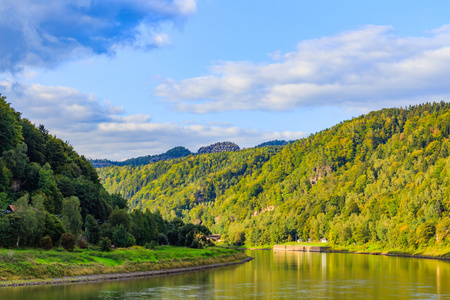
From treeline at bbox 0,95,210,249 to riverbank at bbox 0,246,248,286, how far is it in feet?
19.1

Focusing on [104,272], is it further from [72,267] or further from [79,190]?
[79,190]

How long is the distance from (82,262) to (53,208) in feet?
123

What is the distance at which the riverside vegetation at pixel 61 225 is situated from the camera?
101 m

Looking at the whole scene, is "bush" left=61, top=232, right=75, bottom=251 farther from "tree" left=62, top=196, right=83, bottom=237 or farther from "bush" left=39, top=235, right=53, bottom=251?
"tree" left=62, top=196, right=83, bottom=237

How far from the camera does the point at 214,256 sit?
16012 cm

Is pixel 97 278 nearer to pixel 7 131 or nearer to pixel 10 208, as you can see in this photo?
pixel 10 208

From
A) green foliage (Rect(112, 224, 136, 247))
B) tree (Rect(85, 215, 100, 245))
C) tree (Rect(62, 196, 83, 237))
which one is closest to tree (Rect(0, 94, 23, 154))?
tree (Rect(62, 196, 83, 237))

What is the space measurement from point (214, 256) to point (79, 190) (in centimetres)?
4429

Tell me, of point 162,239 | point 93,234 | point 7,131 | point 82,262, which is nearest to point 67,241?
point 82,262

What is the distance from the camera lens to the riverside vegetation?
101000 mm

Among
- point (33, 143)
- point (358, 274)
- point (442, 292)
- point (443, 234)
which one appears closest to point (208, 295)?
point (442, 292)

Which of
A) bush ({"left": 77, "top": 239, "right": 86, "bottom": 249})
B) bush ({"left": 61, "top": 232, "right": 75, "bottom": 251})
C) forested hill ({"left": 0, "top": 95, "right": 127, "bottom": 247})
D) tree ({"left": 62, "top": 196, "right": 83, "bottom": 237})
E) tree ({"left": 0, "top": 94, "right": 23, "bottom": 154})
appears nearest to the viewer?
forested hill ({"left": 0, "top": 95, "right": 127, "bottom": 247})

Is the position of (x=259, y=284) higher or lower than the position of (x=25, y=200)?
lower

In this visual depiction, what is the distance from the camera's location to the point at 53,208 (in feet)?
448
